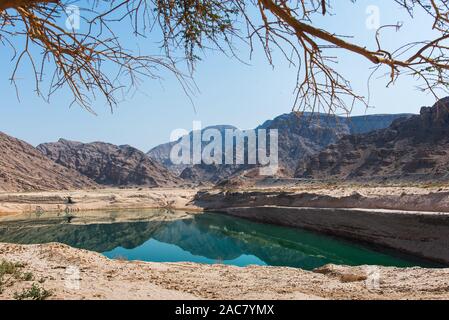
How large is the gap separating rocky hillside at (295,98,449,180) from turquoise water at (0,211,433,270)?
746 inches

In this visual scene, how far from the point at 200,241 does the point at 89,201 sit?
881 inches

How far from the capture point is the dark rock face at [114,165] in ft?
276

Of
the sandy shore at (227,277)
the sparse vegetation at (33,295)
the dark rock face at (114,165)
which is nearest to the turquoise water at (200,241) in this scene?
the sandy shore at (227,277)

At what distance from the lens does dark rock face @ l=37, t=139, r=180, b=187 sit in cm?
8400

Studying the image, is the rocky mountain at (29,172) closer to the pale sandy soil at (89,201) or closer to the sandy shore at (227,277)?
the pale sandy soil at (89,201)

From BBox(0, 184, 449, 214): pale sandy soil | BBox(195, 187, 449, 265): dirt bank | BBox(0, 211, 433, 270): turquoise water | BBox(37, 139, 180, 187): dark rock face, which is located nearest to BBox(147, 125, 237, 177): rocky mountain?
BBox(37, 139, 180, 187): dark rock face

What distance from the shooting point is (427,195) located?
19172 mm

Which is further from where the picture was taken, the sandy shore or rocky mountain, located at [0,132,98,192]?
rocky mountain, located at [0,132,98,192]

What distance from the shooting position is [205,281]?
6.33 meters

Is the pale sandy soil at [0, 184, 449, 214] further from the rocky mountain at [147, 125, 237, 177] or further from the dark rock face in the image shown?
the rocky mountain at [147, 125, 237, 177]

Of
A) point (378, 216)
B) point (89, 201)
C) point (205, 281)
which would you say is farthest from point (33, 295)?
point (89, 201)

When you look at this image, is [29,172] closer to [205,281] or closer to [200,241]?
[200,241]

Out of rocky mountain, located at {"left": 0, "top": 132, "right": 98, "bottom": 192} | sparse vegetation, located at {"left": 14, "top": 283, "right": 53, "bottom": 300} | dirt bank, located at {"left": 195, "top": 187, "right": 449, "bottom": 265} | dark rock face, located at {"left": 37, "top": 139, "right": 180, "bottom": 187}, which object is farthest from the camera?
dark rock face, located at {"left": 37, "top": 139, "right": 180, "bottom": 187}
